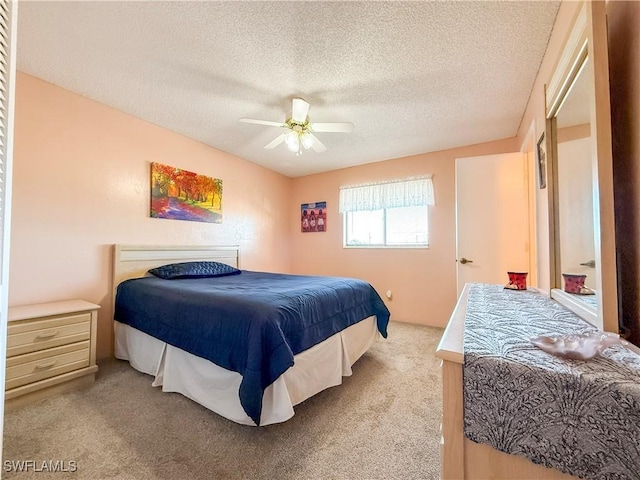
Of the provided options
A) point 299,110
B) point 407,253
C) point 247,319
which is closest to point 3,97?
point 247,319

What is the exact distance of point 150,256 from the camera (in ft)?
9.14

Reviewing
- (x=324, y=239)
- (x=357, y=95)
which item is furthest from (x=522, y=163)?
(x=324, y=239)

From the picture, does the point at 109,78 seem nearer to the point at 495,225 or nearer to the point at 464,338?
the point at 464,338

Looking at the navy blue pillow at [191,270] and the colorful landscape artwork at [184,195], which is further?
the colorful landscape artwork at [184,195]

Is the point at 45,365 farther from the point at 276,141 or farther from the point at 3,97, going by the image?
the point at 276,141

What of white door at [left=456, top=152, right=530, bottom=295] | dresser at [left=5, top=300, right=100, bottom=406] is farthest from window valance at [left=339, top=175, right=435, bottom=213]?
dresser at [left=5, top=300, right=100, bottom=406]

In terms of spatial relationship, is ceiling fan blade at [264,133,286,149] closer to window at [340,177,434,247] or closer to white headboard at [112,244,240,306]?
white headboard at [112,244,240,306]

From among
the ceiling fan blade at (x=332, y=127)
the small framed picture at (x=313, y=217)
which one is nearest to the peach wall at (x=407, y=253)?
the small framed picture at (x=313, y=217)

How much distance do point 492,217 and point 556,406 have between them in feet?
8.34

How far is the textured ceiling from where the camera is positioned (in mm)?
1500

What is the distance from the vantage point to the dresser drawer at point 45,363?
66.5 inches

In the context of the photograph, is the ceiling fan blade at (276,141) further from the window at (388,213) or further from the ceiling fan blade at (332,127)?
the window at (388,213)

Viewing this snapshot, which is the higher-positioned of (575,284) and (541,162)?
(541,162)

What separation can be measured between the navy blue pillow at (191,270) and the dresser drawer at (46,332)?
69cm
